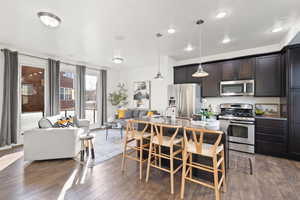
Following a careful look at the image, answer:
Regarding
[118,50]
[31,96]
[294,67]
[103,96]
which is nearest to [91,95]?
[103,96]

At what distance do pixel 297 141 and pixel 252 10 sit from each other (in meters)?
2.94

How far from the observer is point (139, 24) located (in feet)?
8.68

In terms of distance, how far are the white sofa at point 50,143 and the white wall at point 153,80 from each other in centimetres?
288

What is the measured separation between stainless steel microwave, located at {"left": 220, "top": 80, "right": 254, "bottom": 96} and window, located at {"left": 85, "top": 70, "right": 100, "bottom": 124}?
502 centimetres

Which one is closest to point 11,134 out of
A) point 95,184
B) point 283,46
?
point 95,184

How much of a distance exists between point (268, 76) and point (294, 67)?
0.54 m

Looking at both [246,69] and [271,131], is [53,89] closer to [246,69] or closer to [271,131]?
[246,69]

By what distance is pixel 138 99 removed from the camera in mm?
6242

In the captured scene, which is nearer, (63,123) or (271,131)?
(271,131)

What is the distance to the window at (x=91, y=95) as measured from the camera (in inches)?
230

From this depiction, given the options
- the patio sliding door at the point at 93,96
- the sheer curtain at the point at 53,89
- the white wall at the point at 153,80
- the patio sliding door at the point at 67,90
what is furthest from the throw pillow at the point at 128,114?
the sheer curtain at the point at 53,89

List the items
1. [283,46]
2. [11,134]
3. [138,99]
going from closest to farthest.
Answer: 1. [283,46]
2. [11,134]
3. [138,99]

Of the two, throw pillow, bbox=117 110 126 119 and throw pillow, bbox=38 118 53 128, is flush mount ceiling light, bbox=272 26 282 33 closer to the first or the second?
throw pillow, bbox=117 110 126 119

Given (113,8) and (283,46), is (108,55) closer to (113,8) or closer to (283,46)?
(113,8)
